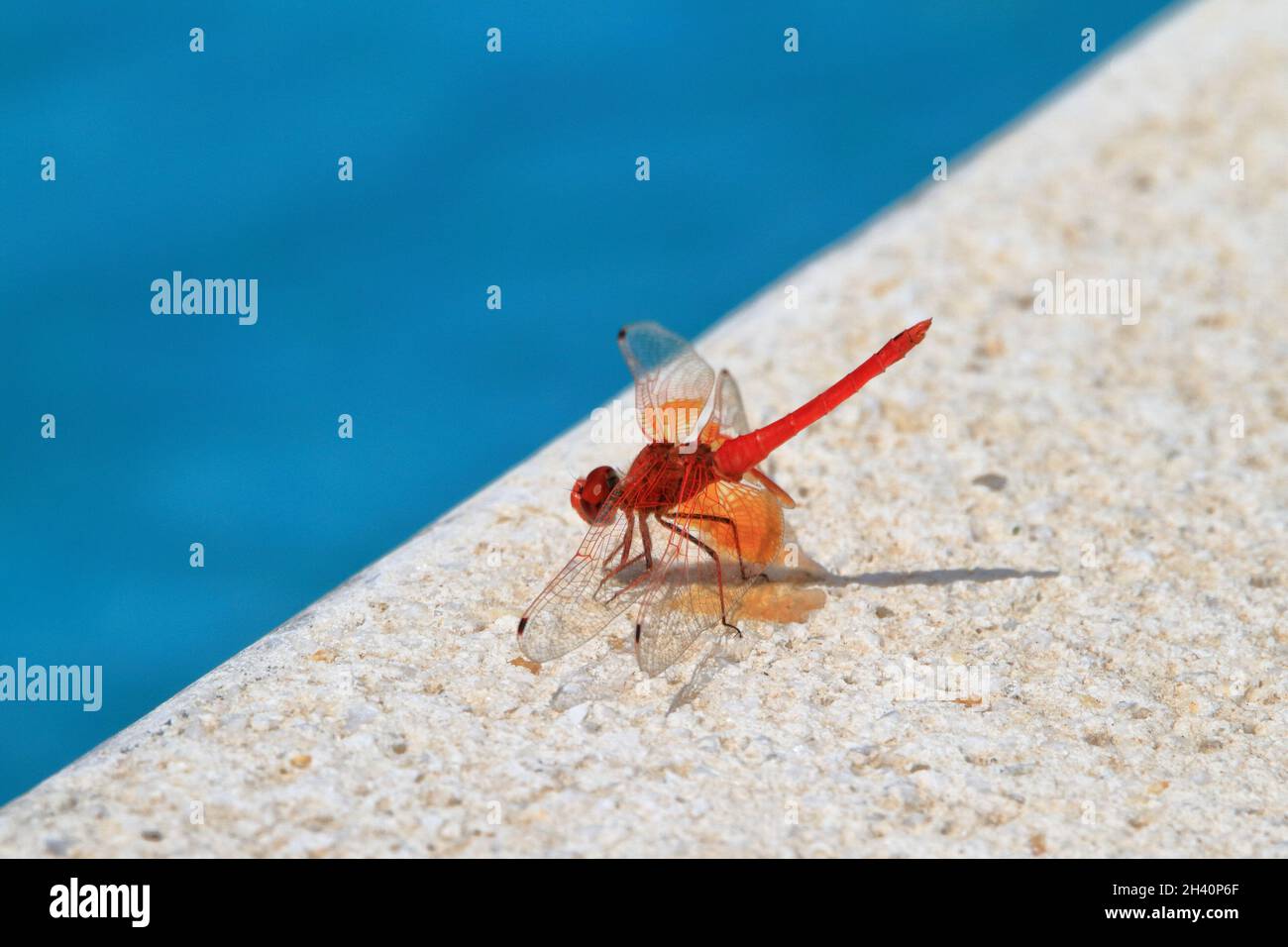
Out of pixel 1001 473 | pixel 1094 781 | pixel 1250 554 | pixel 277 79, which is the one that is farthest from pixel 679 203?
pixel 1094 781

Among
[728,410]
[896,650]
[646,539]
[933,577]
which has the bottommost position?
[896,650]

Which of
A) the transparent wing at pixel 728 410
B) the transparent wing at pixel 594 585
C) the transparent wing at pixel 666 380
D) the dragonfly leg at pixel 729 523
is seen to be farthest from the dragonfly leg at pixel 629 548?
the transparent wing at pixel 728 410

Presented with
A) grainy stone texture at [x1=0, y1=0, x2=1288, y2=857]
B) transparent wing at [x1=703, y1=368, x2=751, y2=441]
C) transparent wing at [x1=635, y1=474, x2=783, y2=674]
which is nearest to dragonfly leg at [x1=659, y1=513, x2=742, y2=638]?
transparent wing at [x1=635, y1=474, x2=783, y2=674]

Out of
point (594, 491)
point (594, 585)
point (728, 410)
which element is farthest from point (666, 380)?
point (594, 585)

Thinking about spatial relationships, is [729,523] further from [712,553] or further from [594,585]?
[594,585]

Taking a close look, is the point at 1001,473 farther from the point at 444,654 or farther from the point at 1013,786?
the point at 444,654

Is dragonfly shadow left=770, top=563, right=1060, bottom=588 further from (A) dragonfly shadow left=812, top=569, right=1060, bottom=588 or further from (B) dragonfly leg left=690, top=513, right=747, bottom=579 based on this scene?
(B) dragonfly leg left=690, top=513, right=747, bottom=579

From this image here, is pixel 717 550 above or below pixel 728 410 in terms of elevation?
below
